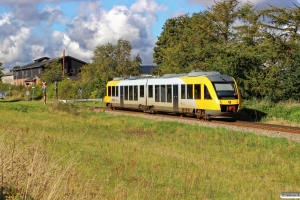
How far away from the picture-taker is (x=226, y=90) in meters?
23.6

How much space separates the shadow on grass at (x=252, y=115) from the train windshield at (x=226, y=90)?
10.9 ft

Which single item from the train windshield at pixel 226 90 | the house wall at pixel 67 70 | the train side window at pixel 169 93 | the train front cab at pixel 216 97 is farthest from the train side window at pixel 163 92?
the house wall at pixel 67 70

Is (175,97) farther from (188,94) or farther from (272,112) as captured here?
(272,112)

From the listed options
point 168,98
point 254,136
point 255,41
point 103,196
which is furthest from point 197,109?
point 103,196

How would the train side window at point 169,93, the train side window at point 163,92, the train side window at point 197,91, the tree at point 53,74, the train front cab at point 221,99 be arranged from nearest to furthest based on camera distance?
1. the train front cab at point 221,99
2. the train side window at point 197,91
3. the train side window at point 169,93
4. the train side window at point 163,92
5. the tree at point 53,74

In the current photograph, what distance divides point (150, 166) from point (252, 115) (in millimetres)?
18450

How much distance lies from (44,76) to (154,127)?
60.3 metres

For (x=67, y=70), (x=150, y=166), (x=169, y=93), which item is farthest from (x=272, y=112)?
(x=67, y=70)

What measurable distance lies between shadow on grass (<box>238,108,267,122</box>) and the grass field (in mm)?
9399

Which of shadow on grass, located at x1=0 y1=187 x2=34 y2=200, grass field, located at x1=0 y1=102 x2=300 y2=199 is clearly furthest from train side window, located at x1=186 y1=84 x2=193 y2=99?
shadow on grass, located at x1=0 y1=187 x2=34 y2=200

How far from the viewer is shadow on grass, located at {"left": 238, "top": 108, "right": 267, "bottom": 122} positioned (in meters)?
Result: 27.0

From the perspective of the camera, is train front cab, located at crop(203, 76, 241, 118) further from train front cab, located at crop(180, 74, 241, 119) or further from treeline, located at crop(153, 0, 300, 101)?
treeline, located at crop(153, 0, 300, 101)

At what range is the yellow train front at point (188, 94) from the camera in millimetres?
23359

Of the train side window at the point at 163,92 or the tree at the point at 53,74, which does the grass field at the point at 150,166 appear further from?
the tree at the point at 53,74
